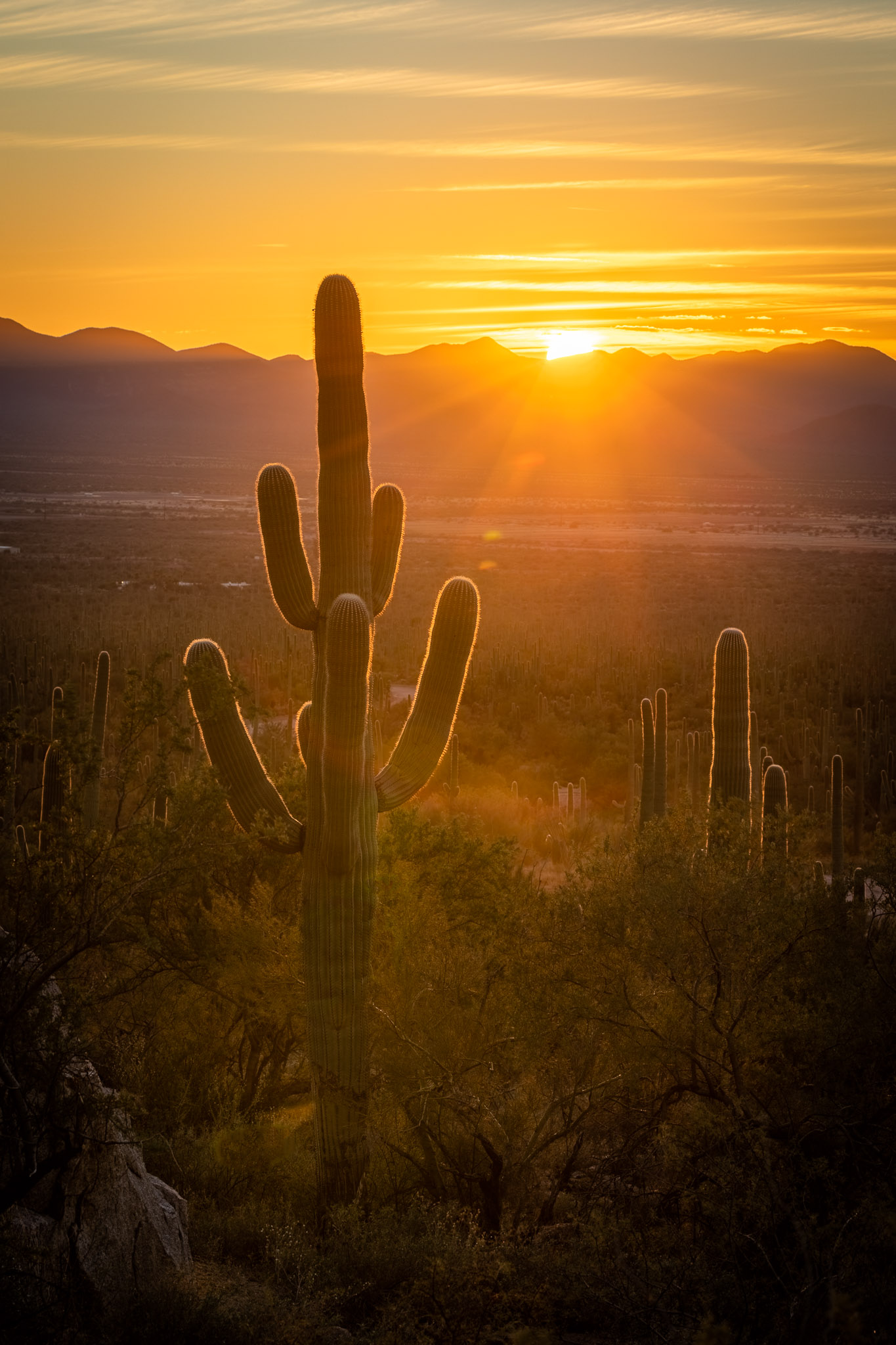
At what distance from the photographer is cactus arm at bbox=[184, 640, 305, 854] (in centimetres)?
917

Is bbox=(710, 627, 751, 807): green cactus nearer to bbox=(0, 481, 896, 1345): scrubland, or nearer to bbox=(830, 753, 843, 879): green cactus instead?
bbox=(0, 481, 896, 1345): scrubland

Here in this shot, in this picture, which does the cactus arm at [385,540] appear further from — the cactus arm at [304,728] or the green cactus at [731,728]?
the green cactus at [731,728]

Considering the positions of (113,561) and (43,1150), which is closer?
(43,1150)

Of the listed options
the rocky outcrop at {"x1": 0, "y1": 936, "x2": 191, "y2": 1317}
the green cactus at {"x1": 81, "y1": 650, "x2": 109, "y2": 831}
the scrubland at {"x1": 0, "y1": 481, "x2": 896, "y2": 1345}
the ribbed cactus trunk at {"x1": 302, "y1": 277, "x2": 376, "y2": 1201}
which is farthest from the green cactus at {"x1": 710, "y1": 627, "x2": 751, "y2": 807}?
the rocky outcrop at {"x1": 0, "y1": 936, "x2": 191, "y2": 1317}

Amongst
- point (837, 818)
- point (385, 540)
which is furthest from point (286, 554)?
point (837, 818)

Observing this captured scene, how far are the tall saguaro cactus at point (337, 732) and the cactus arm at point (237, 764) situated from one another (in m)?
0.01

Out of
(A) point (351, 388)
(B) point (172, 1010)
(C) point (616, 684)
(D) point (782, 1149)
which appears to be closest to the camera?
(D) point (782, 1149)

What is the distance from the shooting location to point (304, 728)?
10.5 m

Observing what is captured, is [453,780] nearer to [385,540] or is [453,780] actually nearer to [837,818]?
[837,818]

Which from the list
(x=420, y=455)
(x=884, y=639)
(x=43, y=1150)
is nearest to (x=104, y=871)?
(x=43, y=1150)

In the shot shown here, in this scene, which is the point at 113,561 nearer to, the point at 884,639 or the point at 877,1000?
the point at 884,639

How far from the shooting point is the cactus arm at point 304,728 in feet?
33.1

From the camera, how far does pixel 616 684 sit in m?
35.0

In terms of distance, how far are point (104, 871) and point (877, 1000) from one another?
18.2ft
